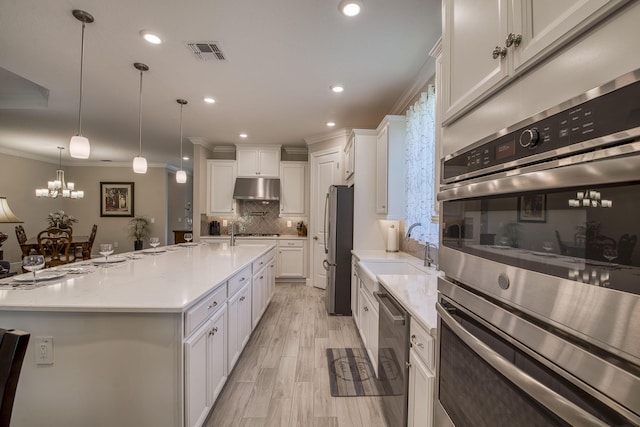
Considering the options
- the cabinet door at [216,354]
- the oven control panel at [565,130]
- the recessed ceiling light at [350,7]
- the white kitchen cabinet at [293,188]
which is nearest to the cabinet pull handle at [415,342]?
the oven control panel at [565,130]

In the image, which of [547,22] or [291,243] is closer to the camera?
[547,22]

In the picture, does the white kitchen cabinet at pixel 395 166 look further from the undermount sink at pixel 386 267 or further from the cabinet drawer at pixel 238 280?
the cabinet drawer at pixel 238 280

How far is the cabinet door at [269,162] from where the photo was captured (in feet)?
18.8

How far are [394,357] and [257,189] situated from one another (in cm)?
452

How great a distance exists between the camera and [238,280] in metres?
2.46

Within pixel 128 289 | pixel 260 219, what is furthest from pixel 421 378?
pixel 260 219

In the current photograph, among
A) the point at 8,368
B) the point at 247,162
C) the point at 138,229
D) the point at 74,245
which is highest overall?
the point at 247,162

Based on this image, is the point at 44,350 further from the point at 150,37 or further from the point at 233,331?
the point at 150,37

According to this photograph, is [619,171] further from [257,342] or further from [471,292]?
[257,342]

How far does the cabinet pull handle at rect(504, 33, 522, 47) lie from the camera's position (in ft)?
2.18

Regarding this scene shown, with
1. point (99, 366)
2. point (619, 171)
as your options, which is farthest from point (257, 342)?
point (619, 171)

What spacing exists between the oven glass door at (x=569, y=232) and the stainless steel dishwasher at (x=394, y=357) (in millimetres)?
810

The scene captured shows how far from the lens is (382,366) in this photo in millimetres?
1840

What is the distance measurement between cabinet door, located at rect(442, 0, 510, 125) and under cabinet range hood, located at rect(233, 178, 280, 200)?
15.5ft
